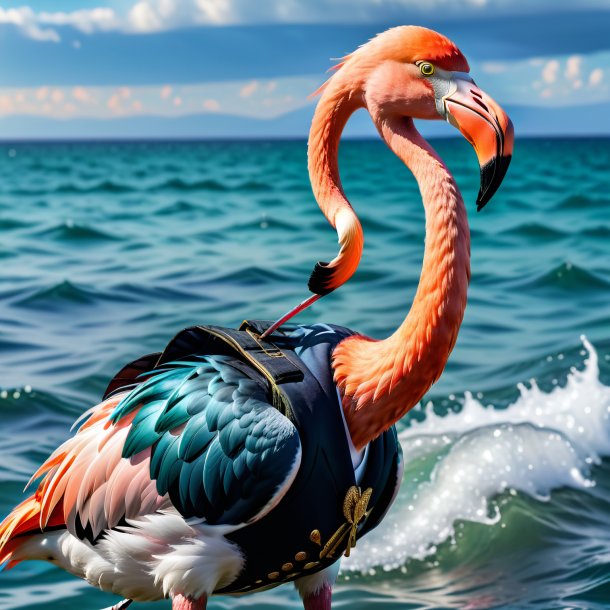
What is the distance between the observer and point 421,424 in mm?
7898

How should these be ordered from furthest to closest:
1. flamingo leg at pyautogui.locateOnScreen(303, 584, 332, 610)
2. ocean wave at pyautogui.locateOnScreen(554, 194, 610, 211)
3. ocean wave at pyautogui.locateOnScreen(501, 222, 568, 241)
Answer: ocean wave at pyautogui.locateOnScreen(554, 194, 610, 211), ocean wave at pyautogui.locateOnScreen(501, 222, 568, 241), flamingo leg at pyautogui.locateOnScreen(303, 584, 332, 610)

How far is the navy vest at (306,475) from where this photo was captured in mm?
3262

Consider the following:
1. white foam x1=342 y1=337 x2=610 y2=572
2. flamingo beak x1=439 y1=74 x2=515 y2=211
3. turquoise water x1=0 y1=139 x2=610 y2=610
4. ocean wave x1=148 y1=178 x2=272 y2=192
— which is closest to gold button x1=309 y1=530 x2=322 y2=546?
flamingo beak x1=439 y1=74 x2=515 y2=211

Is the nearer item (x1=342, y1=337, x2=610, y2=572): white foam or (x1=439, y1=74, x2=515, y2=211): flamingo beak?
(x1=439, y1=74, x2=515, y2=211): flamingo beak

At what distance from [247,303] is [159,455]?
7952 mm

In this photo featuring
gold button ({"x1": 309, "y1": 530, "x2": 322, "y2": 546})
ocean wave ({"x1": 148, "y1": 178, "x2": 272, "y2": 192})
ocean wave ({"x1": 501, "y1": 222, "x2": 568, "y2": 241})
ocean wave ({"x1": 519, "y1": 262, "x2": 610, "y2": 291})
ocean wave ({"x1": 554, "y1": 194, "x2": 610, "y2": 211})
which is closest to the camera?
gold button ({"x1": 309, "y1": 530, "x2": 322, "y2": 546})

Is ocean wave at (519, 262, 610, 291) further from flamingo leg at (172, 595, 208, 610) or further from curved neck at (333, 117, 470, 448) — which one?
flamingo leg at (172, 595, 208, 610)

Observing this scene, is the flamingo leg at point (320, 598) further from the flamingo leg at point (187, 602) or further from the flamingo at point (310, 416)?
the flamingo leg at point (187, 602)

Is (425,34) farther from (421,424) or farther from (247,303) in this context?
(247,303)

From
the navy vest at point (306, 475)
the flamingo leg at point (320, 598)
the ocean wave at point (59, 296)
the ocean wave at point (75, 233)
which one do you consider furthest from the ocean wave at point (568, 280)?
the navy vest at point (306, 475)

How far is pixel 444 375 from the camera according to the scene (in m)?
9.00

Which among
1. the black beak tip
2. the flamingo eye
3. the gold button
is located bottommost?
the gold button

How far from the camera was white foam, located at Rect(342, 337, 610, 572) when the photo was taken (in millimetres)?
6383

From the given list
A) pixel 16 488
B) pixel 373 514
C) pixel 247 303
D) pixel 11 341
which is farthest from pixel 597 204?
pixel 373 514
